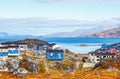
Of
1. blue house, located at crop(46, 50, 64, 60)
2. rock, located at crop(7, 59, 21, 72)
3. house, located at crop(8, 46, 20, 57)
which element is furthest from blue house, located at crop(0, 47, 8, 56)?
rock, located at crop(7, 59, 21, 72)

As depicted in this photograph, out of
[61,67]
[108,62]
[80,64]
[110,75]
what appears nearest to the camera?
[110,75]

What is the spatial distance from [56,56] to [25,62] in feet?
135

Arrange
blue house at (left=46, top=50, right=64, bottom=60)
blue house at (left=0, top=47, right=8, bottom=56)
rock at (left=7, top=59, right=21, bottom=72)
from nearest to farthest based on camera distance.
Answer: rock at (left=7, top=59, right=21, bottom=72), blue house at (left=0, top=47, right=8, bottom=56), blue house at (left=46, top=50, right=64, bottom=60)

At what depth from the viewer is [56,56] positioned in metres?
160

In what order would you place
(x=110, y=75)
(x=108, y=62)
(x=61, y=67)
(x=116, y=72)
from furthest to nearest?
(x=61, y=67), (x=108, y=62), (x=116, y=72), (x=110, y=75)

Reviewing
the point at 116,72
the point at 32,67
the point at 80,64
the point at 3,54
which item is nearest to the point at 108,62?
the point at 116,72

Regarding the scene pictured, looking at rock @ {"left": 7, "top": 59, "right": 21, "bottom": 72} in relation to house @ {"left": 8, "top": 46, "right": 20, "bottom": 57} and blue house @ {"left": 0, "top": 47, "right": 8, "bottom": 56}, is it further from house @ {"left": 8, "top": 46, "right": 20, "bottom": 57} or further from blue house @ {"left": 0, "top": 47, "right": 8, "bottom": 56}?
house @ {"left": 8, "top": 46, "right": 20, "bottom": 57}

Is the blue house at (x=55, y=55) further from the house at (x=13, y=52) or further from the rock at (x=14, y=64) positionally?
the rock at (x=14, y=64)

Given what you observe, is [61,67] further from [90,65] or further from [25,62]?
[25,62]

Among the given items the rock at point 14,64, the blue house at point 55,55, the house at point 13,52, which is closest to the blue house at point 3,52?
the house at point 13,52

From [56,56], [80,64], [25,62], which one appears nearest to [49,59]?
[56,56]

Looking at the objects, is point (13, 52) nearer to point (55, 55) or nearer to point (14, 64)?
point (55, 55)

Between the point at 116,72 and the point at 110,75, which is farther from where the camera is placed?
the point at 116,72

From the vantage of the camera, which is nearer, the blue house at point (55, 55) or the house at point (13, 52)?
the blue house at point (55, 55)
